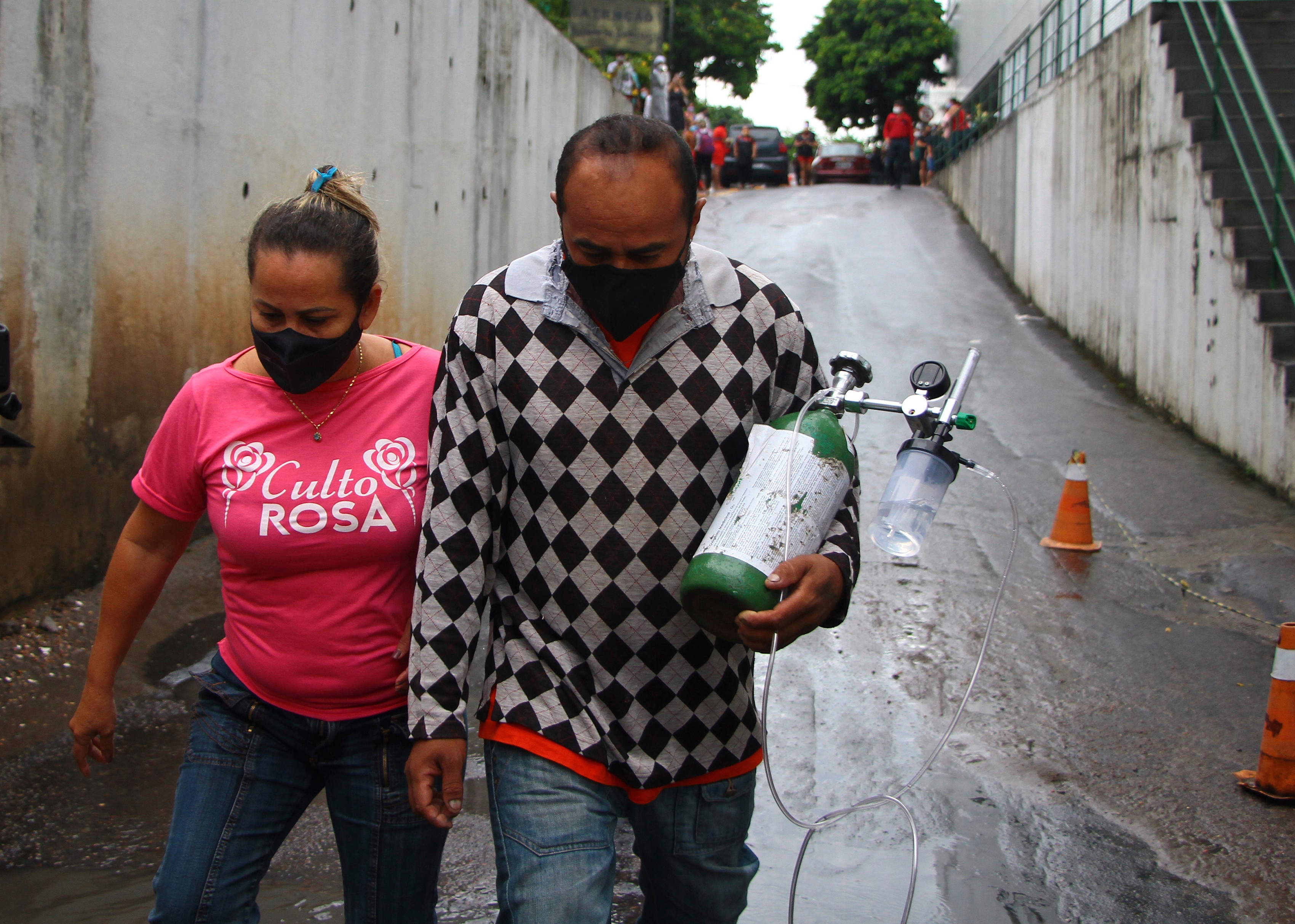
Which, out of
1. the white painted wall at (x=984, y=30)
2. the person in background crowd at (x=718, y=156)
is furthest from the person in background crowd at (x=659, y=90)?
the white painted wall at (x=984, y=30)

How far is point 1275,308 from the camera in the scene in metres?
8.52

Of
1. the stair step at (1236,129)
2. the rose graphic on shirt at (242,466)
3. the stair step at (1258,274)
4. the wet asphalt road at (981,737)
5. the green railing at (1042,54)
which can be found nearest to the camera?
the rose graphic on shirt at (242,466)

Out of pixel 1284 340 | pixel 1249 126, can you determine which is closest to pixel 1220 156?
pixel 1249 126

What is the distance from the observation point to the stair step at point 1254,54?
34.2 feet

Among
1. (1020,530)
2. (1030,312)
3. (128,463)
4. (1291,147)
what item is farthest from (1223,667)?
(1030,312)

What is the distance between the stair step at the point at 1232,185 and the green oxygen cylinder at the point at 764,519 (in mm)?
8389

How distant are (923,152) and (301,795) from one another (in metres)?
28.1

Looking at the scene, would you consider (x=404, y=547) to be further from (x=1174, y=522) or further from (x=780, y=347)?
(x=1174, y=522)

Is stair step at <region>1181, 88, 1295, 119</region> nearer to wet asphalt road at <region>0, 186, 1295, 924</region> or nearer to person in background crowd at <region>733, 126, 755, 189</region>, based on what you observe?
wet asphalt road at <region>0, 186, 1295, 924</region>

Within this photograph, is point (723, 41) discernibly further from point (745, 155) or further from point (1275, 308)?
point (1275, 308)

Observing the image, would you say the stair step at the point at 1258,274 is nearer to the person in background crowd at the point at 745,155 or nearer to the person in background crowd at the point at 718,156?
the person in background crowd at the point at 718,156

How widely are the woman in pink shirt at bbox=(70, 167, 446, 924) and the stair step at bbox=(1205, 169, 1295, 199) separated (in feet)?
28.4

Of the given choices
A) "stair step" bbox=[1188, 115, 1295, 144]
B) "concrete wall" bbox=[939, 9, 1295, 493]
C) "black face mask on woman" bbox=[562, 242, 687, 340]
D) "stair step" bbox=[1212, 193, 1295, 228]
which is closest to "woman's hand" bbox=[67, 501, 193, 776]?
"black face mask on woman" bbox=[562, 242, 687, 340]

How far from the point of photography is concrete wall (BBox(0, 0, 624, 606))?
4.98 metres
